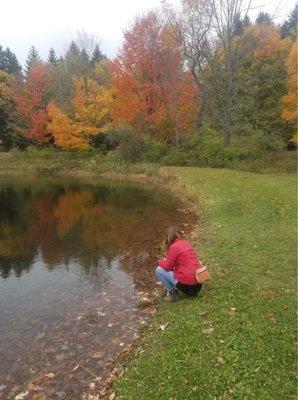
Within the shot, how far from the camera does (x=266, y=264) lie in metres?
12.8

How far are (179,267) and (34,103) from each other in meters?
A: 53.8

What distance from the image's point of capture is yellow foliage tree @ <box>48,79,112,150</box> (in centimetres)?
5153

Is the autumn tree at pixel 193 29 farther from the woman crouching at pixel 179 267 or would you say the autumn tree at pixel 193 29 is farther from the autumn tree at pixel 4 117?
the woman crouching at pixel 179 267

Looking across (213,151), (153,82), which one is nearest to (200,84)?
(153,82)

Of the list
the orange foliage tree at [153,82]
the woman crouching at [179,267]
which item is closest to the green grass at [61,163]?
the orange foliage tree at [153,82]

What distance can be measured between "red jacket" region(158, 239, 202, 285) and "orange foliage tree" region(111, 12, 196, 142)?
118 ft

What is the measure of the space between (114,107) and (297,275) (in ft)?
132

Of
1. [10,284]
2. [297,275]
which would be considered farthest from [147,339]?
[10,284]

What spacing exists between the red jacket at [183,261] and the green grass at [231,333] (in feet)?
2.16

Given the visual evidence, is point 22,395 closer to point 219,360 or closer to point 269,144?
point 219,360

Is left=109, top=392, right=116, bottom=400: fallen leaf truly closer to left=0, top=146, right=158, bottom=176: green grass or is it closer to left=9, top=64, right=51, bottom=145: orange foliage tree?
left=0, top=146, right=158, bottom=176: green grass

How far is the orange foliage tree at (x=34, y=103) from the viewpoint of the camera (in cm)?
5866

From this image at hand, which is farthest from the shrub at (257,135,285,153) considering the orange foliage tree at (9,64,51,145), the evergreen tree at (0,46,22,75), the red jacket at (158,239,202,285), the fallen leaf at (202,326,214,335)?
the evergreen tree at (0,46,22,75)

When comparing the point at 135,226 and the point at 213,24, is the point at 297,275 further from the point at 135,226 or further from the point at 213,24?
the point at 213,24
